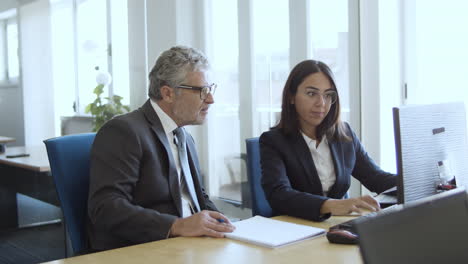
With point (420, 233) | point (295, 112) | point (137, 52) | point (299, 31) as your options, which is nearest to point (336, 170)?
point (295, 112)

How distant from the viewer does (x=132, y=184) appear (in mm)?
1743

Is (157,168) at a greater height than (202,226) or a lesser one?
greater

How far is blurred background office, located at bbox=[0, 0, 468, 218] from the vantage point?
9.12ft

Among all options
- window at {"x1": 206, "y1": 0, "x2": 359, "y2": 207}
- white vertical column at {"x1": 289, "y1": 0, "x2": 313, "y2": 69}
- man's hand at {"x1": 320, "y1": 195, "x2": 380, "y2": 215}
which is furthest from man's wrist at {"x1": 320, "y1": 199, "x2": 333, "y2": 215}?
white vertical column at {"x1": 289, "y1": 0, "x2": 313, "y2": 69}

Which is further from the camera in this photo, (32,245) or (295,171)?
(32,245)

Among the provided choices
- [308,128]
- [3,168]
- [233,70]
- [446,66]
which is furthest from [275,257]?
[3,168]

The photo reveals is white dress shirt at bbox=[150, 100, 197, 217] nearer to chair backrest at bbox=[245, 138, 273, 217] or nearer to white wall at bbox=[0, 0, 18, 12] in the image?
chair backrest at bbox=[245, 138, 273, 217]

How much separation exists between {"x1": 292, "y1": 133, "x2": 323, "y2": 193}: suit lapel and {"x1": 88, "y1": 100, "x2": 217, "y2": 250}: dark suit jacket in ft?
1.63

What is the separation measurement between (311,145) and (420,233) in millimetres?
1252

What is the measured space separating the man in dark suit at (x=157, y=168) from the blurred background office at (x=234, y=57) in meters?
1.26

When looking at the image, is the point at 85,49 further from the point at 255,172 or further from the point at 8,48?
the point at 255,172

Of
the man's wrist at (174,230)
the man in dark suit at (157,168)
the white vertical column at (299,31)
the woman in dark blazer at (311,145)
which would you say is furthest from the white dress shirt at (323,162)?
the white vertical column at (299,31)

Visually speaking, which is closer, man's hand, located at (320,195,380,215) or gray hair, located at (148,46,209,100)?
man's hand, located at (320,195,380,215)

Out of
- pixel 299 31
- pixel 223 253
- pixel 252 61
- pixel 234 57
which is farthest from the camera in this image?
pixel 234 57
